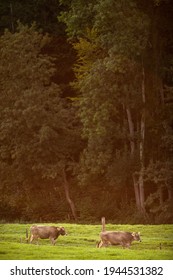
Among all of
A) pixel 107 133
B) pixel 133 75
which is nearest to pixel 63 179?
pixel 107 133

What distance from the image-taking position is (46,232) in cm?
1016

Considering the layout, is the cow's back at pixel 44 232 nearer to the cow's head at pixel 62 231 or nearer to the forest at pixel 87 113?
the cow's head at pixel 62 231

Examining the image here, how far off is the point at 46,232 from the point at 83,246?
582mm

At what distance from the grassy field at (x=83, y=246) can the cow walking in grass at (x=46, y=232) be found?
71 millimetres

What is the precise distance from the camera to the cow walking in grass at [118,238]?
9.81 metres

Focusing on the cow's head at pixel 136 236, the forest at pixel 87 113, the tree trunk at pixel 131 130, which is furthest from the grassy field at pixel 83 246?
the tree trunk at pixel 131 130

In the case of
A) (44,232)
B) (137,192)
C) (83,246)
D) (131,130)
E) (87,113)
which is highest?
(87,113)

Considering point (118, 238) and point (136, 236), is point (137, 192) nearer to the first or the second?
point (136, 236)

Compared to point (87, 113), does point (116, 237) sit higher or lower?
lower

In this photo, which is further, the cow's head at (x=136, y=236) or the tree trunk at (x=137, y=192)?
the tree trunk at (x=137, y=192)

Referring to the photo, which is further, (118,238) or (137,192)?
(137,192)

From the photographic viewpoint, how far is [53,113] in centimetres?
1116

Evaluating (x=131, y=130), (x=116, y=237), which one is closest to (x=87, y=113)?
(x=131, y=130)

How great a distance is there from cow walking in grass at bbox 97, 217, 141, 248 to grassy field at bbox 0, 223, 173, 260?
7 cm
